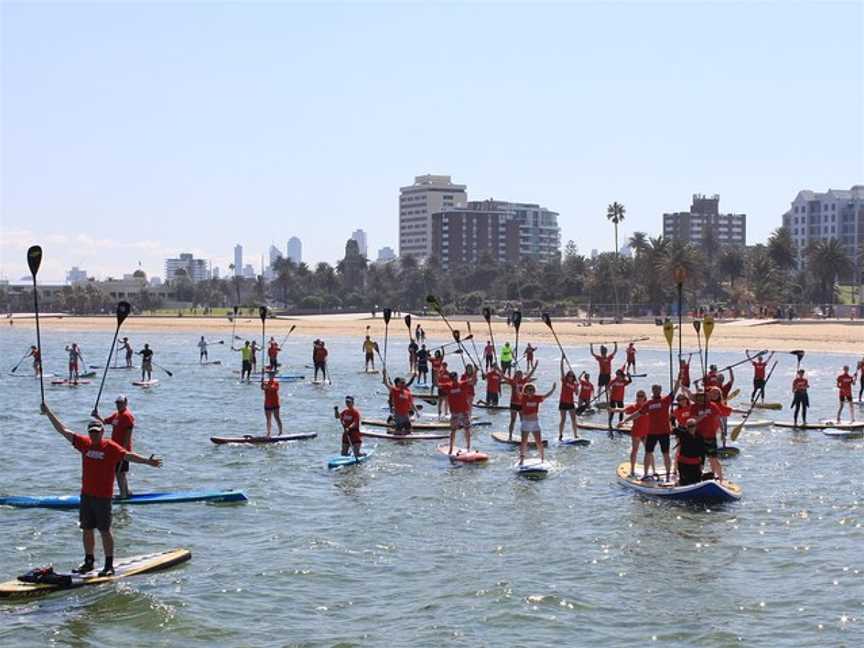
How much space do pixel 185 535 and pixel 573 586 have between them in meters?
5.92

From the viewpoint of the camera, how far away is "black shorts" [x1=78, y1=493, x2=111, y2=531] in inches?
538

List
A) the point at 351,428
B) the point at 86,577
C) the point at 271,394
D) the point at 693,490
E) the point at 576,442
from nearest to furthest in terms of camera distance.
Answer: the point at 86,577
the point at 693,490
the point at 351,428
the point at 576,442
the point at 271,394

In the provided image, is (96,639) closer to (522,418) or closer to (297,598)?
(297,598)

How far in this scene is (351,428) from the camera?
2262 centimetres

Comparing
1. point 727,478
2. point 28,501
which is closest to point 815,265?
point 727,478

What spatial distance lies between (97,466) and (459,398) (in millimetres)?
10505

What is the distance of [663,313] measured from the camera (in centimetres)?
11044

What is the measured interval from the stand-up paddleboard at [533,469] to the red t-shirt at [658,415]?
2594 mm

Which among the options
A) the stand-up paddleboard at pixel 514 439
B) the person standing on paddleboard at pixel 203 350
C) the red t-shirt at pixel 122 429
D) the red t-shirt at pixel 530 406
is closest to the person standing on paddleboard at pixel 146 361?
the person standing on paddleboard at pixel 203 350

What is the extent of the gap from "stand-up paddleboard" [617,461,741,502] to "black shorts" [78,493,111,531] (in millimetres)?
9202

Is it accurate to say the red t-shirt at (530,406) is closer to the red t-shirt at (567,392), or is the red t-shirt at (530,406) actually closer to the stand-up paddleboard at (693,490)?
the stand-up paddleboard at (693,490)

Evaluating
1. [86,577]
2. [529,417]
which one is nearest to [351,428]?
[529,417]

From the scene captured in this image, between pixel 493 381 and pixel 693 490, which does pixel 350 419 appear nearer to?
pixel 693 490

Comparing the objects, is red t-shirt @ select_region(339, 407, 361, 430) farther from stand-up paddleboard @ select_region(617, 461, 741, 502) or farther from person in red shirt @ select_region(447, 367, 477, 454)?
stand-up paddleboard @ select_region(617, 461, 741, 502)
